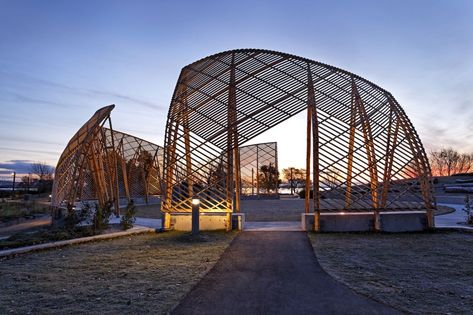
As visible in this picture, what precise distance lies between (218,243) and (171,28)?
727cm

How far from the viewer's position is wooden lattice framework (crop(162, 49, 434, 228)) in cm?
924

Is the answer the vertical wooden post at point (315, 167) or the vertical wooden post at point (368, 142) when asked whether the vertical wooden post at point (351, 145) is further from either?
the vertical wooden post at point (315, 167)

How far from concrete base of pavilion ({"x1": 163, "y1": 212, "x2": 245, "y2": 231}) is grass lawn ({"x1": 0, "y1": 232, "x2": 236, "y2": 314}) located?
1.68 m

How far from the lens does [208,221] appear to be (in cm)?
962

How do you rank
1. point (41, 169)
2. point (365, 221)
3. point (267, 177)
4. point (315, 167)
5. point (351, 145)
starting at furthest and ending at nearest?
point (41, 169), point (267, 177), point (351, 145), point (365, 221), point (315, 167)

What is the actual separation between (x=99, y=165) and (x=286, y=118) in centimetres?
901

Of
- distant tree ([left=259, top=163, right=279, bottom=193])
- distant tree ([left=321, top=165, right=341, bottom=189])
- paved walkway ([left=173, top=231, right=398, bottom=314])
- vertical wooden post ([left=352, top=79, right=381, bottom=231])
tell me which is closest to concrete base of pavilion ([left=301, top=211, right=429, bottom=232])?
vertical wooden post ([left=352, top=79, right=381, bottom=231])

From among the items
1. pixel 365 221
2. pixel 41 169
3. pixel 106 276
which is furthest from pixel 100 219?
pixel 41 169

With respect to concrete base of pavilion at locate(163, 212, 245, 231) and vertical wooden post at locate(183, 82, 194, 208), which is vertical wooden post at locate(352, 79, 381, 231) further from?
vertical wooden post at locate(183, 82, 194, 208)

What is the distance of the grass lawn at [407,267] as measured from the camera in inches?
150

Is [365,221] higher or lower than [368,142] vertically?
lower

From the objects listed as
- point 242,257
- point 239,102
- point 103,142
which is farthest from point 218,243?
point 103,142

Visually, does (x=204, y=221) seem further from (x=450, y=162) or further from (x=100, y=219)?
(x=450, y=162)

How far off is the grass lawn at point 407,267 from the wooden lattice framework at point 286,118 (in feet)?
4.67
